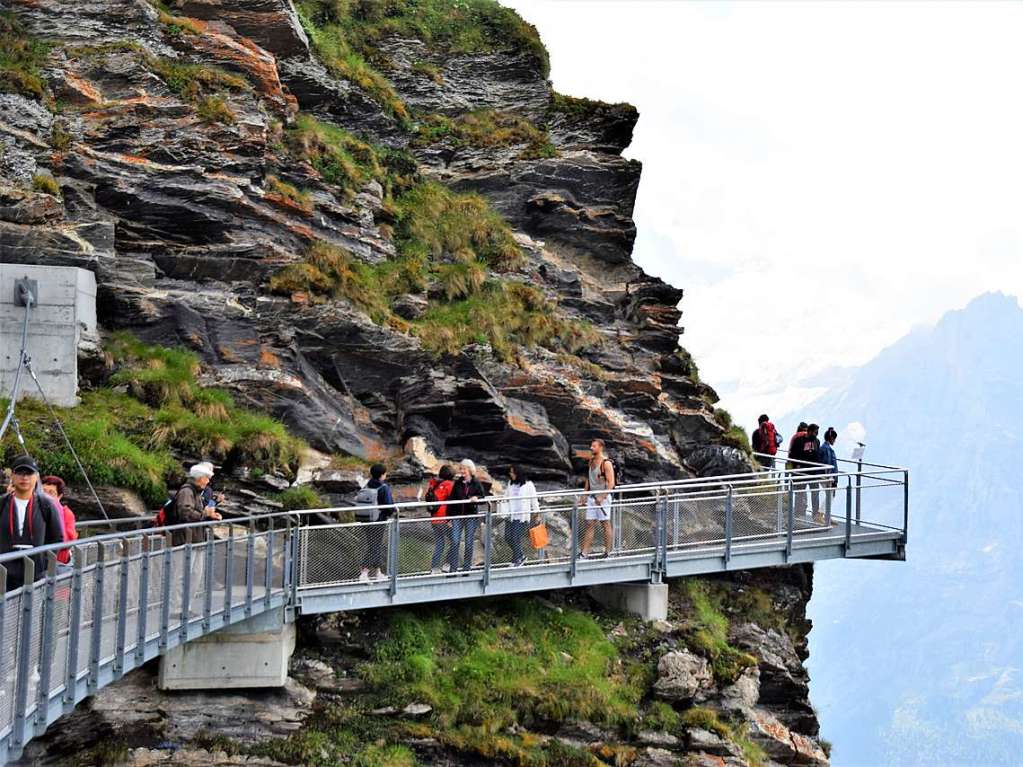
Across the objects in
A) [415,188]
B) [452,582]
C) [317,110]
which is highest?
[317,110]

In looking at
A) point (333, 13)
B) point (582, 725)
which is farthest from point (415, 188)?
point (582, 725)

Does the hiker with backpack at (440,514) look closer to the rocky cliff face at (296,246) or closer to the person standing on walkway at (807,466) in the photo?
the rocky cliff face at (296,246)

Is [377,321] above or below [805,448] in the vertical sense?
above

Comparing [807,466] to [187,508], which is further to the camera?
[807,466]

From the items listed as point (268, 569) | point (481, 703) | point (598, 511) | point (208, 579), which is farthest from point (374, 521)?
point (598, 511)

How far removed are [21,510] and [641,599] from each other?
13.4 meters

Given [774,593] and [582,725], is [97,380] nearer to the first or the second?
[582,725]

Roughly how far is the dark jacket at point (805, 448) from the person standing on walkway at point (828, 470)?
0.11 metres

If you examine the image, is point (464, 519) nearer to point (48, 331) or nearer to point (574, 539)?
point (574, 539)

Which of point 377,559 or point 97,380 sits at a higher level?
point 97,380

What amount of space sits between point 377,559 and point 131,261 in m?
9.08

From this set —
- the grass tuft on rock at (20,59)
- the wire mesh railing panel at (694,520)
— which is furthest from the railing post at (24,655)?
the grass tuft on rock at (20,59)

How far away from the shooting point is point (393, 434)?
80.4ft

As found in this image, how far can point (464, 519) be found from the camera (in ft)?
63.7
